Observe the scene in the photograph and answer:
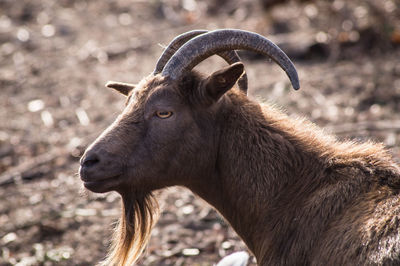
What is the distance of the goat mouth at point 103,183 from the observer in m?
4.18

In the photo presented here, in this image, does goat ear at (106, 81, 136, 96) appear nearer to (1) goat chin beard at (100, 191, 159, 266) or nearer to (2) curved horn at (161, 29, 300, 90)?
(2) curved horn at (161, 29, 300, 90)

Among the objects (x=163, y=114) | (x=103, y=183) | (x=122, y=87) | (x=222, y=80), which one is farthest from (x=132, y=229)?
(x=222, y=80)

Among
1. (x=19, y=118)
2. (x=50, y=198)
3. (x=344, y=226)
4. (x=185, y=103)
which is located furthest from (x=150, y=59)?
(x=344, y=226)

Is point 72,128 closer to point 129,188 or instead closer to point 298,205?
point 129,188

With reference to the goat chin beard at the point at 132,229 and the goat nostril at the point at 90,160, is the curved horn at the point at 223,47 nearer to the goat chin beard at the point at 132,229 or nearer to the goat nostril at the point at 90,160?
the goat nostril at the point at 90,160

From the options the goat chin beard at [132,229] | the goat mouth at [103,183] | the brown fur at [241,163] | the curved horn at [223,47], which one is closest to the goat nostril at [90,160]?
the brown fur at [241,163]

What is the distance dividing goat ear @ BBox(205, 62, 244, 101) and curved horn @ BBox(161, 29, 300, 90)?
186mm

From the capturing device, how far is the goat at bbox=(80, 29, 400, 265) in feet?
13.4

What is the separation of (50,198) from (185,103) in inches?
143

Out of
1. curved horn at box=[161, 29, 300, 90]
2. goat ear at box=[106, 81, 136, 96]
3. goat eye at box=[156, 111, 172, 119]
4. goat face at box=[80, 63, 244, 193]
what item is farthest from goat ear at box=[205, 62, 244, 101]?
goat ear at box=[106, 81, 136, 96]

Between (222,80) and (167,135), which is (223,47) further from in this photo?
(167,135)

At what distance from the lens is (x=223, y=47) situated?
4.28 m

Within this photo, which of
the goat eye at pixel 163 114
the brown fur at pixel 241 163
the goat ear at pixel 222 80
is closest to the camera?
the brown fur at pixel 241 163

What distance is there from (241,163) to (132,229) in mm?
1062
